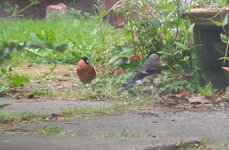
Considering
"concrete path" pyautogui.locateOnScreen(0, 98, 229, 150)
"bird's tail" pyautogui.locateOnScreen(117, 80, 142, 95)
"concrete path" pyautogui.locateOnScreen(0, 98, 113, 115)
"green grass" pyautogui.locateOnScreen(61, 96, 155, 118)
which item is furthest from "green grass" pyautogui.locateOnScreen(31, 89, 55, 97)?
"concrete path" pyautogui.locateOnScreen(0, 98, 229, 150)

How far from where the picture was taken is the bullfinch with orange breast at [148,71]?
468 centimetres

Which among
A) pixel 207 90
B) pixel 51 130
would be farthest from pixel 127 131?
pixel 207 90

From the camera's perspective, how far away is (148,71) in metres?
4.74

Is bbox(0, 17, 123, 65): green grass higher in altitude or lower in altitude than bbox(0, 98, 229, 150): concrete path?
higher

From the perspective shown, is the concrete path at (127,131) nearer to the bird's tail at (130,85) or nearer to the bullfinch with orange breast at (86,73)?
the bird's tail at (130,85)

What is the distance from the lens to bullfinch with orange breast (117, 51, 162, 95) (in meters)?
4.68

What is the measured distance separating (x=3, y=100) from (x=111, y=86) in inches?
34.6

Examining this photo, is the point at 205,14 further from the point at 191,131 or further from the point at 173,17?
the point at 191,131

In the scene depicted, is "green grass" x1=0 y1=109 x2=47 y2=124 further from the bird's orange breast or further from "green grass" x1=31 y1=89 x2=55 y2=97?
the bird's orange breast

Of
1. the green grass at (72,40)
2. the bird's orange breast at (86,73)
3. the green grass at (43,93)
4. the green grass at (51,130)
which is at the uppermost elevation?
the green grass at (72,40)

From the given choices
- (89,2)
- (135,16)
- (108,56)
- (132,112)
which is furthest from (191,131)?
(89,2)

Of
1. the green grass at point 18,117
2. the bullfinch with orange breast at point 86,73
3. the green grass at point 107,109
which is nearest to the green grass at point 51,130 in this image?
the green grass at point 18,117

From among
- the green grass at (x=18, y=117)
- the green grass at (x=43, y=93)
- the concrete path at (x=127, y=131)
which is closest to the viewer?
the concrete path at (x=127, y=131)

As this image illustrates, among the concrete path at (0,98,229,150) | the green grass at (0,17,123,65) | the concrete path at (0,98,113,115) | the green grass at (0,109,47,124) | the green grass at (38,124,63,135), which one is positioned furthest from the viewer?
the green grass at (0,17,123,65)
